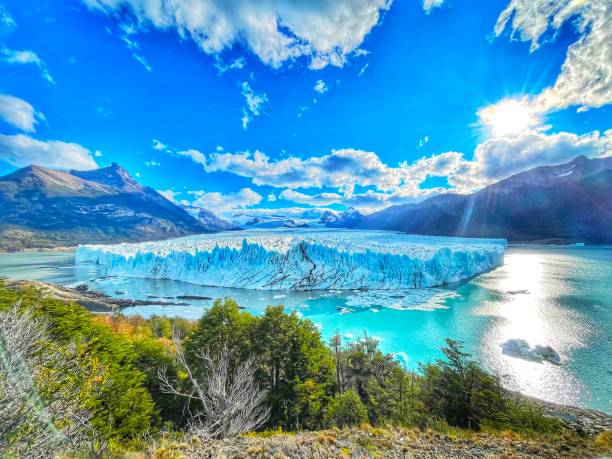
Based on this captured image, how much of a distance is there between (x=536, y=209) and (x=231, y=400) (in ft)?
351

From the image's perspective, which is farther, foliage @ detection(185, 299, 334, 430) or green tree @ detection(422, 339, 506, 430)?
foliage @ detection(185, 299, 334, 430)

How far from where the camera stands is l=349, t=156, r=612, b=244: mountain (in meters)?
65.1

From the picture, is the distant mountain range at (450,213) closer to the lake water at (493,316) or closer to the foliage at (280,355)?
the lake water at (493,316)

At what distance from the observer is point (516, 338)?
1263 centimetres

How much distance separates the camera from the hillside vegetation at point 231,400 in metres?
2.77

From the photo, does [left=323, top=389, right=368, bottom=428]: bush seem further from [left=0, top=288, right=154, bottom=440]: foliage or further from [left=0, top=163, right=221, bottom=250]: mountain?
[left=0, top=163, right=221, bottom=250]: mountain

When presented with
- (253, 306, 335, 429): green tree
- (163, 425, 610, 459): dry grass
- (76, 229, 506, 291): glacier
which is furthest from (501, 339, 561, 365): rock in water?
(76, 229, 506, 291): glacier

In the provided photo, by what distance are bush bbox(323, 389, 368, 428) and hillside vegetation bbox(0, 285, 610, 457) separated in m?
0.03

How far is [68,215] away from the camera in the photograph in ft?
334

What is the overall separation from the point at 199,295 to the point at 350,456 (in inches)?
915

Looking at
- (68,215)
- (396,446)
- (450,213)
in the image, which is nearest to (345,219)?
(450,213)

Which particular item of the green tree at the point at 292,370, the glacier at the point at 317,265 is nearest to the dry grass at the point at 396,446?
the green tree at the point at 292,370

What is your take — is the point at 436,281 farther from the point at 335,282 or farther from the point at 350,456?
the point at 350,456

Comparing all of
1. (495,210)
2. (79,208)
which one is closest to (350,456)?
(495,210)
